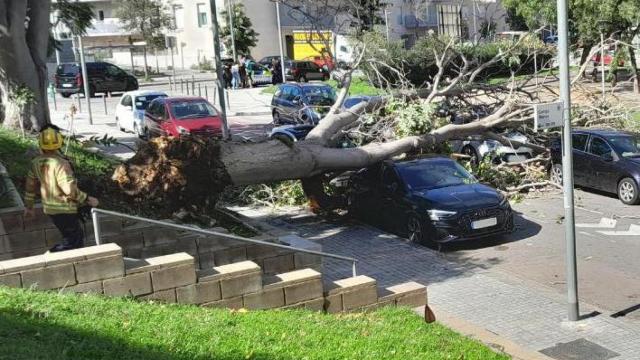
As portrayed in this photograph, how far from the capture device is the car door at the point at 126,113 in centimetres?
2662

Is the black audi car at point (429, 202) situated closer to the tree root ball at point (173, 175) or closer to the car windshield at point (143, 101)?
the tree root ball at point (173, 175)

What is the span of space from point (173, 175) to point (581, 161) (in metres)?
10.2

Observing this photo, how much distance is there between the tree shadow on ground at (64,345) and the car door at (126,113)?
21938 millimetres

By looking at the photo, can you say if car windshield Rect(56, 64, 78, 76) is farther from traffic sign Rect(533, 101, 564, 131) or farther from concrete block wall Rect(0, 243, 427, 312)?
concrete block wall Rect(0, 243, 427, 312)

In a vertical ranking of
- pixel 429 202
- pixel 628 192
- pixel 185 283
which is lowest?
pixel 628 192

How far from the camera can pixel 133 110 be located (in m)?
26.5

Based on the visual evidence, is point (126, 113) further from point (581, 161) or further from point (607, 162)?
point (607, 162)

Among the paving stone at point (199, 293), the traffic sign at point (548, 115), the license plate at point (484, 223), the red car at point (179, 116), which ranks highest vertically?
the traffic sign at point (548, 115)

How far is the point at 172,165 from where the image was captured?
1036 cm

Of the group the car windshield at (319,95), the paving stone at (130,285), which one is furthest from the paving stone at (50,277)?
the car windshield at (319,95)

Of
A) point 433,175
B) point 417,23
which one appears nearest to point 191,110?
point 433,175

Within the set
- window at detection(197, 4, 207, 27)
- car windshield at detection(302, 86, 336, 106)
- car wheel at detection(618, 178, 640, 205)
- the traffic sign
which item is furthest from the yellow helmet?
window at detection(197, 4, 207, 27)

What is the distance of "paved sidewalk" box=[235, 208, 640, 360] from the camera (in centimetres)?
834

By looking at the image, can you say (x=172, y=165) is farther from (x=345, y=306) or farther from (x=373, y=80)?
(x=373, y=80)
